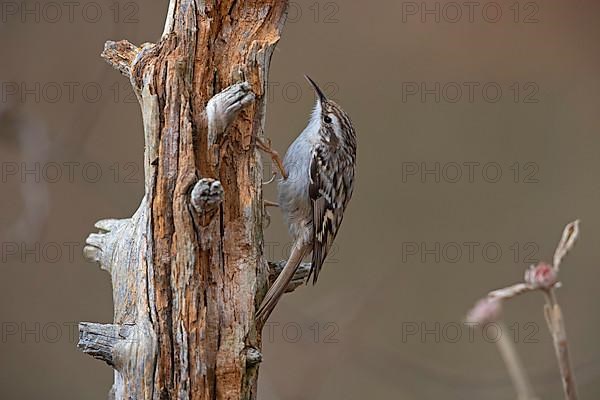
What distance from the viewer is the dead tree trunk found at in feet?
6.87

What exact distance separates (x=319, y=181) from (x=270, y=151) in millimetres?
527

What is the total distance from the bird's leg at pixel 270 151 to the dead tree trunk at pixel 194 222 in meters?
0.03

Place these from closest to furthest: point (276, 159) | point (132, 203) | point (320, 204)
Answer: point (276, 159), point (320, 204), point (132, 203)

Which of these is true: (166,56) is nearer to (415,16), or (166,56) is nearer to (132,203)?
(132,203)

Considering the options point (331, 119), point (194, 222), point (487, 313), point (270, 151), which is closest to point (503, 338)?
point (487, 313)

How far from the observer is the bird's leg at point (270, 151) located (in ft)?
7.65

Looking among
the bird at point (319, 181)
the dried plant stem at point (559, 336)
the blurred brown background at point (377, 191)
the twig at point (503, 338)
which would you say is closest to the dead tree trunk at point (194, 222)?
the bird at point (319, 181)

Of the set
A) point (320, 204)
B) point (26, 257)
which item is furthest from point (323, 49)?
point (26, 257)

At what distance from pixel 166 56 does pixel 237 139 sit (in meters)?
0.29

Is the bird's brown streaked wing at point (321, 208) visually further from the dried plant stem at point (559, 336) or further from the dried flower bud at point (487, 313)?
the dried plant stem at point (559, 336)

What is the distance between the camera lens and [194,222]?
210cm

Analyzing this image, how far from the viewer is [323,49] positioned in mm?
4305

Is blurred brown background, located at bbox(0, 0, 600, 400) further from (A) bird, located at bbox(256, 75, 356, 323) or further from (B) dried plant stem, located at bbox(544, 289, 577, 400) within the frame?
(B) dried plant stem, located at bbox(544, 289, 577, 400)

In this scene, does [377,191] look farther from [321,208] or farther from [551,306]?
[551,306]
